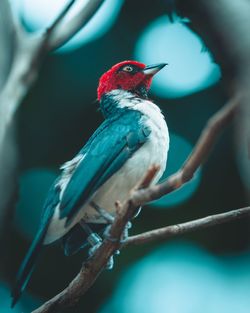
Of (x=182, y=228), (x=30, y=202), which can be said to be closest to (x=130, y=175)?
(x=182, y=228)

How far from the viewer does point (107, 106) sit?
3.39 meters

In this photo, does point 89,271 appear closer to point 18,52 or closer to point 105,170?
point 105,170

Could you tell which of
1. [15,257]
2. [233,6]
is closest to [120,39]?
[15,257]

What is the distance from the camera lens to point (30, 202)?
5.06 m

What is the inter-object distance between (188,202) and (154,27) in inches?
60.2

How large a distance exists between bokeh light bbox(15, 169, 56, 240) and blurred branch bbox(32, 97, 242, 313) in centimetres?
238

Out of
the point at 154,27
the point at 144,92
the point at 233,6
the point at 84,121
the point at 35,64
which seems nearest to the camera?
the point at 233,6

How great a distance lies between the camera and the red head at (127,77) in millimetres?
3469

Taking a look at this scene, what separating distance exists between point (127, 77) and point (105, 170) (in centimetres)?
90

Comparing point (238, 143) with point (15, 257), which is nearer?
point (238, 143)

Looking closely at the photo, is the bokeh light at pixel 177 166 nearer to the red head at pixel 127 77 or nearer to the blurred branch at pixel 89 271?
the red head at pixel 127 77

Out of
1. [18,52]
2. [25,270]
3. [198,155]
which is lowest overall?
[25,270]

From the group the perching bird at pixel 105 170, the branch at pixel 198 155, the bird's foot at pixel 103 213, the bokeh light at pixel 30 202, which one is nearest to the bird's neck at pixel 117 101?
the perching bird at pixel 105 170

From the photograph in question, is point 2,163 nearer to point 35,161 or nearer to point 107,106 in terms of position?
point 107,106
